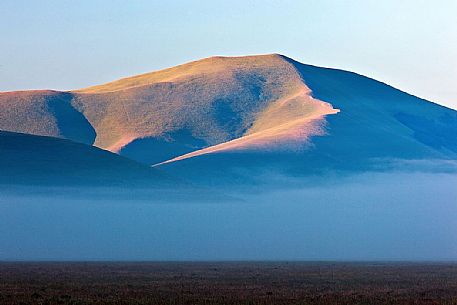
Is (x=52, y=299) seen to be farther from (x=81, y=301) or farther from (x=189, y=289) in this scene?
(x=189, y=289)

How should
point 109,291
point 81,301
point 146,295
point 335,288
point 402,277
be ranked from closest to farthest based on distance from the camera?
point 81,301 < point 146,295 < point 109,291 < point 335,288 < point 402,277

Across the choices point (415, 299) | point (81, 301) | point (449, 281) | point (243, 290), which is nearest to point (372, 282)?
point (449, 281)

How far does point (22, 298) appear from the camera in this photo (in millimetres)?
58656

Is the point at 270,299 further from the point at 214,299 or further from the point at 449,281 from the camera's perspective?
the point at 449,281

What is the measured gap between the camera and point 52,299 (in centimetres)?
5831

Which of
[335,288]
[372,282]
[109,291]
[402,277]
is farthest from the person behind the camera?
[402,277]

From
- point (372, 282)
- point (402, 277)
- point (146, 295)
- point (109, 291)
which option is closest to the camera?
point (146, 295)

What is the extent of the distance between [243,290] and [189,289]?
3310 millimetres

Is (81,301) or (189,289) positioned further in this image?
(189,289)

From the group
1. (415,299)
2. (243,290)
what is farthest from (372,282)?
(415,299)

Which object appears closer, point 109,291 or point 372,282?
point 109,291

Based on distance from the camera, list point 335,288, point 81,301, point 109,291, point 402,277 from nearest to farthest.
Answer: point 81,301 → point 109,291 → point 335,288 → point 402,277

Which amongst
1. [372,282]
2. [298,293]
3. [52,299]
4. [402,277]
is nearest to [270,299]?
[298,293]

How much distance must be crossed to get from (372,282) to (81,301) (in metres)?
29.8
